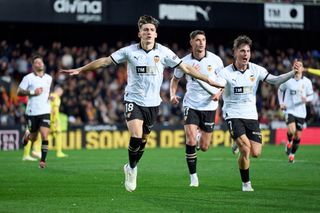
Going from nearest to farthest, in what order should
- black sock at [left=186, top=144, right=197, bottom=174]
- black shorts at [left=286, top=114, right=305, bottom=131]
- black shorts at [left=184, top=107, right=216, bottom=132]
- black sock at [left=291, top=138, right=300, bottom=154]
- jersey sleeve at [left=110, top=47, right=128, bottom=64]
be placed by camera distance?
1. jersey sleeve at [left=110, top=47, right=128, bottom=64]
2. black sock at [left=186, top=144, right=197, bottom=174]
3. black shorts at [left=184, top=107, right=216, bottom=132]
4. black sock at [left=291, top=138, right=300, bottom=154]
5. black shorts at [left=286, top=114, right=305, bottom=131]

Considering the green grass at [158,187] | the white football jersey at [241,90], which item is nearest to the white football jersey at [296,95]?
the green grass at [158,187]

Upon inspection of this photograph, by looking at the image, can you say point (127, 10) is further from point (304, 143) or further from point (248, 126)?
point (248, 126)

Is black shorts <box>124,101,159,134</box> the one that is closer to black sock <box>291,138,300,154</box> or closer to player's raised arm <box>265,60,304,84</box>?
player's raised arm <box>265,60,304,84</box>

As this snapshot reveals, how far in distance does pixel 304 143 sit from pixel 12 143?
43.3 feet

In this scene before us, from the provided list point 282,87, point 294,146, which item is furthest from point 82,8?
point 294,146

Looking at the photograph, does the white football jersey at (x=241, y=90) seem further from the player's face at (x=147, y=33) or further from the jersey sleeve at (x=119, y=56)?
the jersey sleeve at (x=119, y=56)

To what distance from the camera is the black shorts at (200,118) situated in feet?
52.7

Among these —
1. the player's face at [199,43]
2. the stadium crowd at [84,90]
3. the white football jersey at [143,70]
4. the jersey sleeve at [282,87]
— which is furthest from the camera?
the stadium crowd at [84,90]

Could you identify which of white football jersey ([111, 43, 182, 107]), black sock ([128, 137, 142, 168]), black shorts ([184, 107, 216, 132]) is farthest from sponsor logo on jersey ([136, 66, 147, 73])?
black shorts ([184, 107, 216, 132])

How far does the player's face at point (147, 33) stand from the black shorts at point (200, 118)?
235 centimetres

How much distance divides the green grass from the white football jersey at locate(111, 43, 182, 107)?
1.65m

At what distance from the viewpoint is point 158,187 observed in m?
15.1

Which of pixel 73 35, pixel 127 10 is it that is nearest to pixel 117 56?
pixel 127 10

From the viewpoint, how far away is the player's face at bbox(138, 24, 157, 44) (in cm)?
1414
